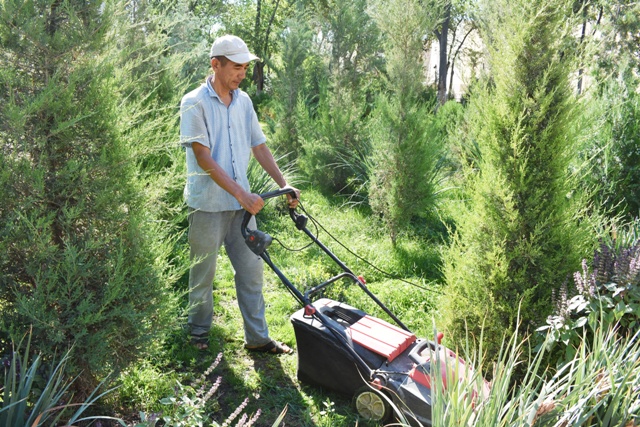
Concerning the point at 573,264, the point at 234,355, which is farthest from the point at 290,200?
the point at 573,264

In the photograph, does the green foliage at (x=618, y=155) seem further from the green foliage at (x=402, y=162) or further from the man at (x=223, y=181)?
the man at (x=223, y=181)

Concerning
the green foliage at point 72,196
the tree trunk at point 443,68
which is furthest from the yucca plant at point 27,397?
the tree trunk at point 443,68

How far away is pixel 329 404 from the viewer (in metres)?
3.35

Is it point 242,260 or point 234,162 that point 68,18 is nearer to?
point 234,162

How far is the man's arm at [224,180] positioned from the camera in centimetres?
333

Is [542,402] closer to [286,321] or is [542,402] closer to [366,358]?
[366,358]

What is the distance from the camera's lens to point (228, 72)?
3576 mm

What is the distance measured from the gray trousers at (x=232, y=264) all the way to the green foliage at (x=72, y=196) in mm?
918

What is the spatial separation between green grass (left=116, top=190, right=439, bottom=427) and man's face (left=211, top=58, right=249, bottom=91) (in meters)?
1.88

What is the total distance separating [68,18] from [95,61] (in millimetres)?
233

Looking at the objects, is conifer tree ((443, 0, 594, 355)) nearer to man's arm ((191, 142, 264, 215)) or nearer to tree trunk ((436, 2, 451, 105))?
man's arm ((191, 142, 264, 215))

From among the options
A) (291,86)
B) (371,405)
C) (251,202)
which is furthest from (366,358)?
(291,86)

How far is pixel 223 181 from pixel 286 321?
167 centimetres

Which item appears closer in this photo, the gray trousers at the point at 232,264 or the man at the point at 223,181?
the man at the point at 223,181
